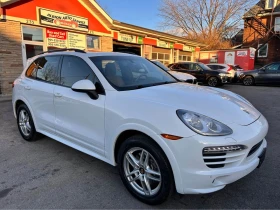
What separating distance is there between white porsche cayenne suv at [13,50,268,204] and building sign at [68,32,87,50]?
808 centimetres

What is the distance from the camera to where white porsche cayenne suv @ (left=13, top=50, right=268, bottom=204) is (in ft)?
7.34

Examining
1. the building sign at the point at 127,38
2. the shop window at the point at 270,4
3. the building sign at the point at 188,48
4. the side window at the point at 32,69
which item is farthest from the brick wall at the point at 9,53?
the shop window at the point at 270,4

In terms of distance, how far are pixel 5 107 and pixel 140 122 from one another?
6.67 m

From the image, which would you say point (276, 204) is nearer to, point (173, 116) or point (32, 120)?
point (173, 116)

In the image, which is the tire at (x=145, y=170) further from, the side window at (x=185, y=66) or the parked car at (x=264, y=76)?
the parked car at (x=264, y=76)

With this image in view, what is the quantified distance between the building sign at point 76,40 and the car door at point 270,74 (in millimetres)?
11058

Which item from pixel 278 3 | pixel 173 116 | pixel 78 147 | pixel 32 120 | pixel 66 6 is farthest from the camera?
pixel 278 3

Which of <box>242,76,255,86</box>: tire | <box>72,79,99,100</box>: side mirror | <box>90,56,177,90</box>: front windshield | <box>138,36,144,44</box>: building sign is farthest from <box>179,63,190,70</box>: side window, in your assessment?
Answer: <box>72,79,99,100</box>: side mirror

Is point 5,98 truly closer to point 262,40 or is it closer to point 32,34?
point 32,34

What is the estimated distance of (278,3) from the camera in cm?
2708

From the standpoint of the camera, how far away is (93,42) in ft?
42.1

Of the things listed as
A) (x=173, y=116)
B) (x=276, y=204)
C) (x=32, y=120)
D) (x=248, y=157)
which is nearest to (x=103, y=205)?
(x=173, y=116)

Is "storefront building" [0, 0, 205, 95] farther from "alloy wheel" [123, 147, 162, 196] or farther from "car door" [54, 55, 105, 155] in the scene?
"alloy wheel" [123, 147, 162, 196]

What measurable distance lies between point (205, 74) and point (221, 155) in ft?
42.8
